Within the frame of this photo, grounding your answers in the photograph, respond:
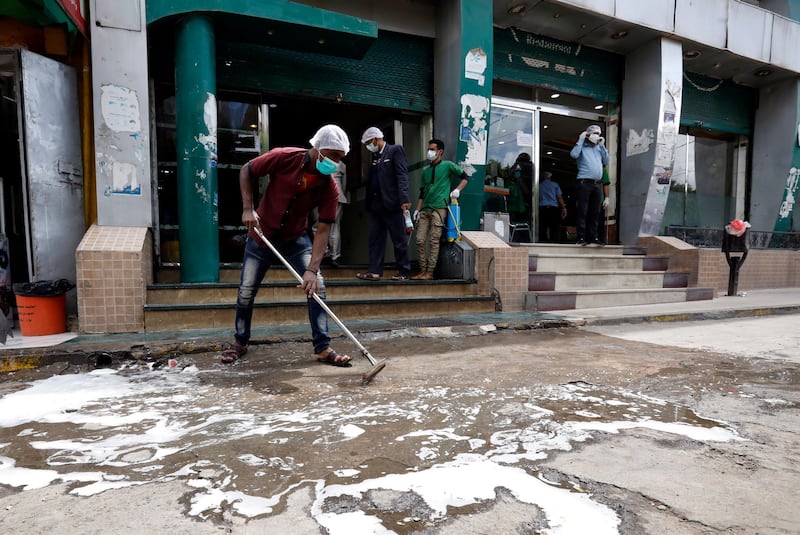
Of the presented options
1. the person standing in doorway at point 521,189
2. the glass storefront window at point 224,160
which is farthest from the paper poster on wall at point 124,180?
the person standing in doorway at point 521,189

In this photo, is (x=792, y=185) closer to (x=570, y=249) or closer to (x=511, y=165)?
(x=570, y=249)

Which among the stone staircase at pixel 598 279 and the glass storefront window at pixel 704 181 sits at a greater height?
the glass storefront window at pixel 704 181

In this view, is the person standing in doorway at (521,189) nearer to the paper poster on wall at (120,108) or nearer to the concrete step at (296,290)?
the concrete step at (296,290)

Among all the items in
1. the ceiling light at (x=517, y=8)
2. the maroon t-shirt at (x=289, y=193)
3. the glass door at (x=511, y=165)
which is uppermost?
the ceiling light at (x=517, y=8)

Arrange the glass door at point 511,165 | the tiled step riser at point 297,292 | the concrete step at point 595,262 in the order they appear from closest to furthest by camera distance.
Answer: the tiled step riser at point 297,292
the concrete step at point 595,262
the glass door at point 511,165

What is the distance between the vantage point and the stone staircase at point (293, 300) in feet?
14.1

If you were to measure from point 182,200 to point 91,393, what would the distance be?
2.83 metres

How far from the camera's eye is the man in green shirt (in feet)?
19.9

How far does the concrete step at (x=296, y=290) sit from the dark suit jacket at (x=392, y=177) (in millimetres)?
1035

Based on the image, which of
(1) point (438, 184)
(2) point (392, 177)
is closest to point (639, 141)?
(1) point (438, 184)

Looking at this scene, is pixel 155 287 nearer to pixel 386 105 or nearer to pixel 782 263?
pixel 386 105

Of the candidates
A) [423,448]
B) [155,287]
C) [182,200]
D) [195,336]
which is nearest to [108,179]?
[182,200]

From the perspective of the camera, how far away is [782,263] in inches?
385

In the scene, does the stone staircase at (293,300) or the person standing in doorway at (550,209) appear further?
the person standing in doorway at (550,209)
